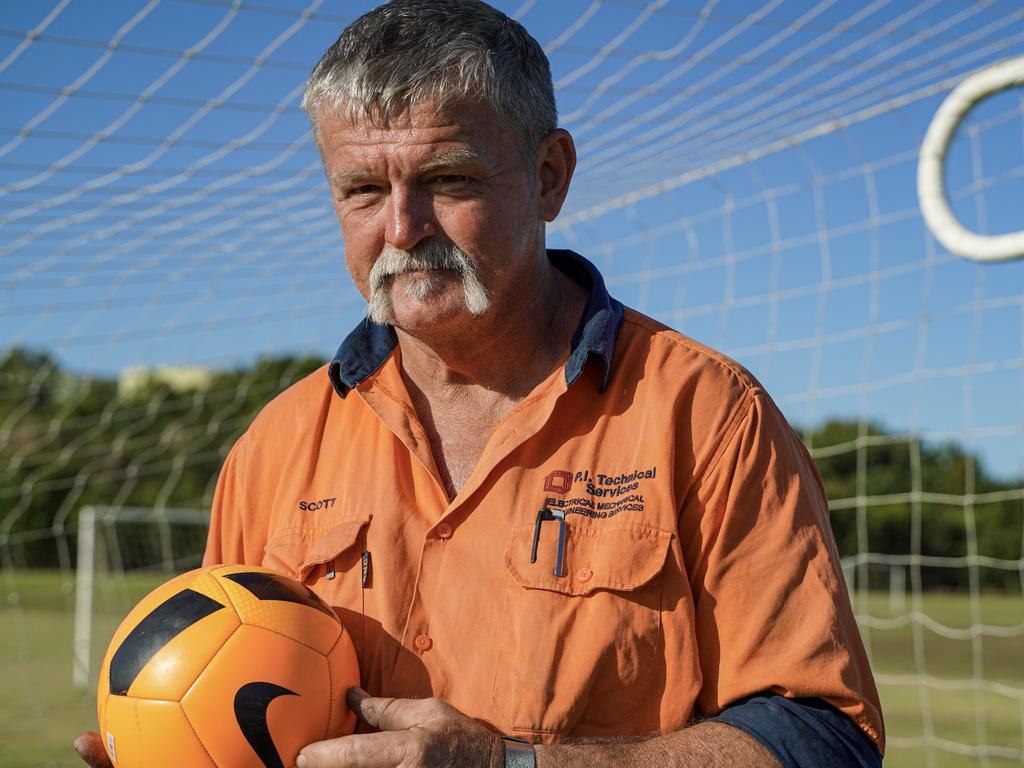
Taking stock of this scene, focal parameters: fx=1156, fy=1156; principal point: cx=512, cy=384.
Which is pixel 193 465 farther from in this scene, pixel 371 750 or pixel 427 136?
pixel 371 750

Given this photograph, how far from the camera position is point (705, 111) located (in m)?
7.05

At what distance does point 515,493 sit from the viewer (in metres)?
2.11

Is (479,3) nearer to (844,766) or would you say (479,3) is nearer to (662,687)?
(662,687)

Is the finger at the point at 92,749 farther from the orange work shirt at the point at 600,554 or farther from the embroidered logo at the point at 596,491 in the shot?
the embroidered logo at the point at 596,491

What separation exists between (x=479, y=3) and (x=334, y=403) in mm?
851

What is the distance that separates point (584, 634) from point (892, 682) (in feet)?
32.5

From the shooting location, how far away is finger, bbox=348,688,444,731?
5.88 feet

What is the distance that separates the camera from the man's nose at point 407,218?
208 cm

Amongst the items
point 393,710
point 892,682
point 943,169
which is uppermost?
point 943,169

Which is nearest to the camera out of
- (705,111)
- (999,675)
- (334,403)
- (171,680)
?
(171,680)

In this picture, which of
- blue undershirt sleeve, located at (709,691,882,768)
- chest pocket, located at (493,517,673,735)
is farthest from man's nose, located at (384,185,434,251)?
blue undershirt sleeve, located at (709,691,882,768)

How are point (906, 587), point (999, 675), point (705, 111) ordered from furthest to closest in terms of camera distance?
point (906, 587)
point (999, 675)
point (705, 111)

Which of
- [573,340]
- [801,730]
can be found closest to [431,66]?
[573,340]

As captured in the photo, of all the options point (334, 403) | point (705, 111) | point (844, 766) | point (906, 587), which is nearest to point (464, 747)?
point (844, 766)
